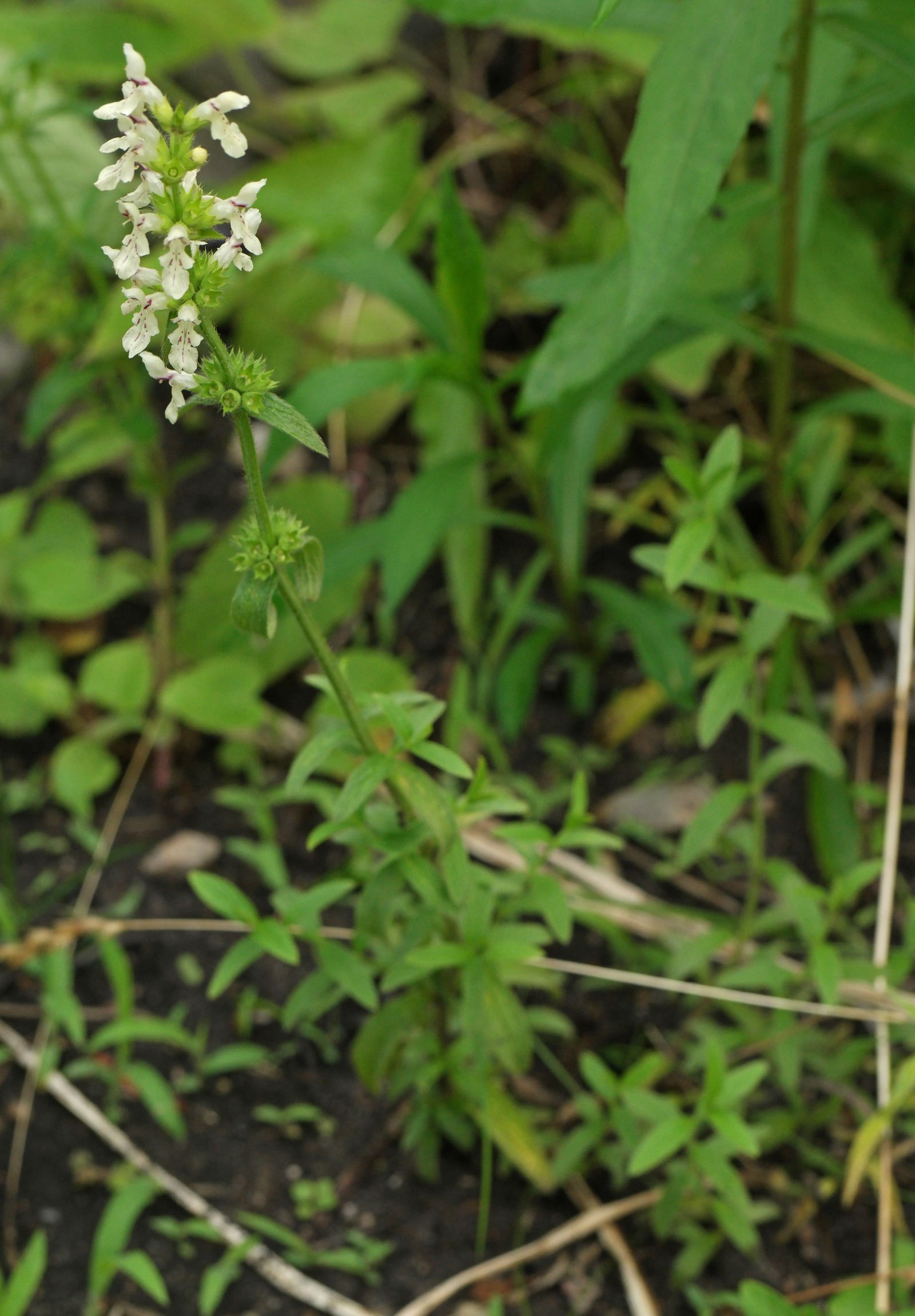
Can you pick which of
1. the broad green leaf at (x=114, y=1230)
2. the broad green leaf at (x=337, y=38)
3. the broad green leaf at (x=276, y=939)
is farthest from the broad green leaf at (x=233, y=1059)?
the broad green leaf at (x=337, y=38)

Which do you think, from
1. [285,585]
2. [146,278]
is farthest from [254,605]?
[146,278]

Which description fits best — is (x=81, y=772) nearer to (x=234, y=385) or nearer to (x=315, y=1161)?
(x=315, y=1161)

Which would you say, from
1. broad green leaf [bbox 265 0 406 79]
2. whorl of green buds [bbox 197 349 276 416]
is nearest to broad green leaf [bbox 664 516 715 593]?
whorl of green buds [bbox 197 349 276 416]

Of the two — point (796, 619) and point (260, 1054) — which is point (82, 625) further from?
point (796, 619)

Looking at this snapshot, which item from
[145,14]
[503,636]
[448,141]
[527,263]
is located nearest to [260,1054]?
[503,636]

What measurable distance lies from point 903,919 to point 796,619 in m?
0.52

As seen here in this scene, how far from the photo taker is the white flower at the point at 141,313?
94 centimetres

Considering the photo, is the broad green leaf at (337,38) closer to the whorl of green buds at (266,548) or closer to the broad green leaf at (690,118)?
the broad green leaf at (690,118)

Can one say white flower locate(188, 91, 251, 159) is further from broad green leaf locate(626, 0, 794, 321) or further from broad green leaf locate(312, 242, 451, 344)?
broad green leaf locate(312, 242, 451, 344)

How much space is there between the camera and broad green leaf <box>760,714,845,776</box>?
153 centimetres

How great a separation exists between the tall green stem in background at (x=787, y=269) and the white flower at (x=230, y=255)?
100cm

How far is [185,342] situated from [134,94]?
0.18 metres

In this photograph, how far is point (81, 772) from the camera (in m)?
2.19

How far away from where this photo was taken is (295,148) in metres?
2.81
